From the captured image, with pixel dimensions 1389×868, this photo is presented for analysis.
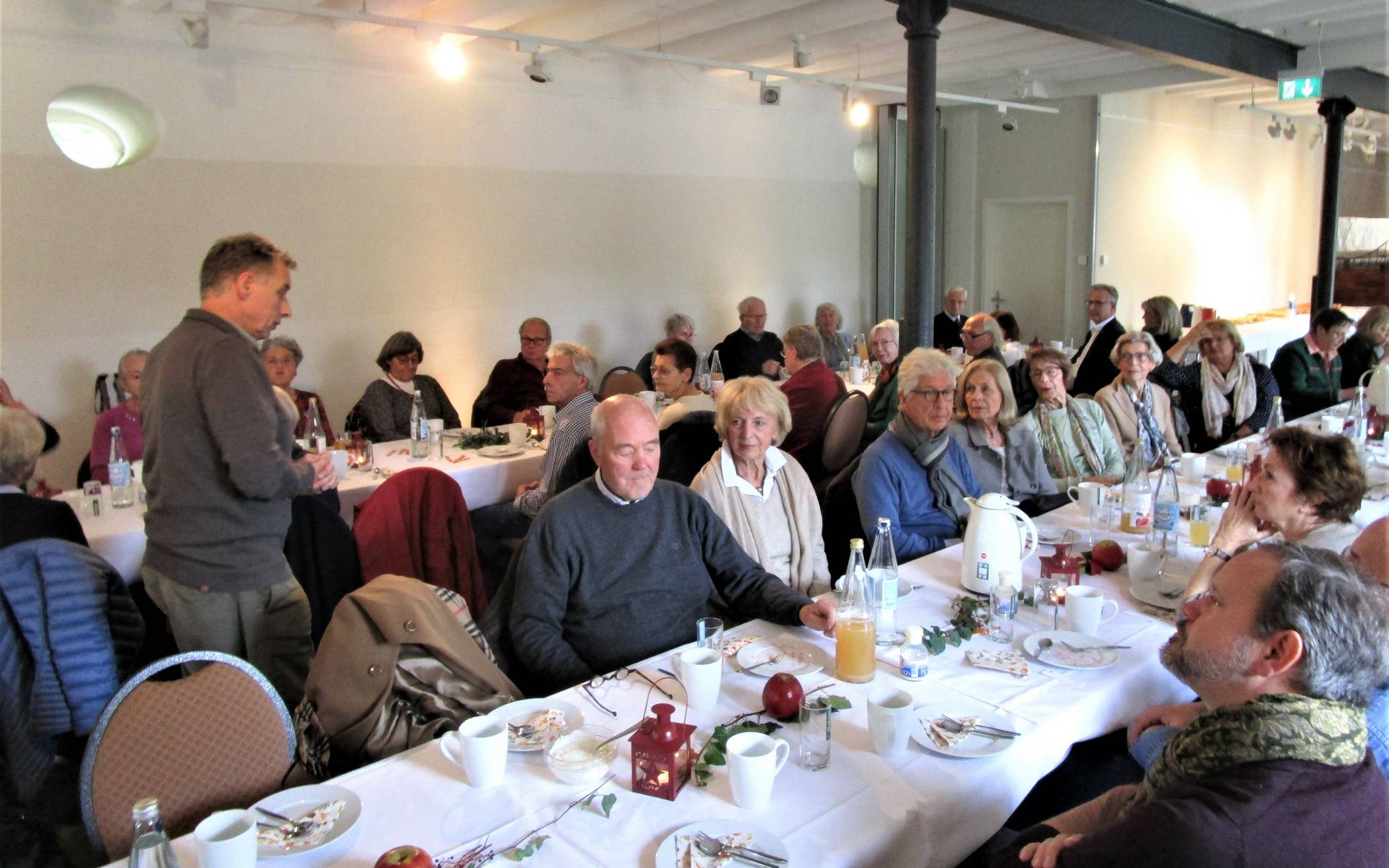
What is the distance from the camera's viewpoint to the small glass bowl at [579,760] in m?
1.56

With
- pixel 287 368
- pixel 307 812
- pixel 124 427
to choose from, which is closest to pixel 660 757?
pixel 307 812

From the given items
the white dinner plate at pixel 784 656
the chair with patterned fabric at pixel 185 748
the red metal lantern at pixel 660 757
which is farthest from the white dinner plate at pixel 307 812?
the white dinner plate at pixel 784 656

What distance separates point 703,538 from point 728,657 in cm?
47

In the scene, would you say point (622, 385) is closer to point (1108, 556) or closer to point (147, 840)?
A: point (1108, 556)

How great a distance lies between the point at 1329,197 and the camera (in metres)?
8.93

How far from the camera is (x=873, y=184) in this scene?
28.6ft

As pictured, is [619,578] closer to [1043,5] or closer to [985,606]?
[985,606]

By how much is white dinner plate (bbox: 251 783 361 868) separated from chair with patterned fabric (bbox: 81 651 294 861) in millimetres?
145

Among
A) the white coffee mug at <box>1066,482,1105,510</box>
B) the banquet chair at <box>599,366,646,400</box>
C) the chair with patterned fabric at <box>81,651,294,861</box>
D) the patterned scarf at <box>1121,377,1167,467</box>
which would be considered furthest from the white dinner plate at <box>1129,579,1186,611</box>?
the banquet chair at <box>599,366,646,400</box>

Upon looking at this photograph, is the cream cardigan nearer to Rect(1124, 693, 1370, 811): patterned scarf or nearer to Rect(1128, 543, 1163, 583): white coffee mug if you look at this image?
Rect(1128, 543, 1163, 583): white coffee mug

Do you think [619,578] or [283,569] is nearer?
[619,578]

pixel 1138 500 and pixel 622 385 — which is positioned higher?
pixel 622 385

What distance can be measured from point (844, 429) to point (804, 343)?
995mm

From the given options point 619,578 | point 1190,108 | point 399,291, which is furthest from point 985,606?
point 1190,108
